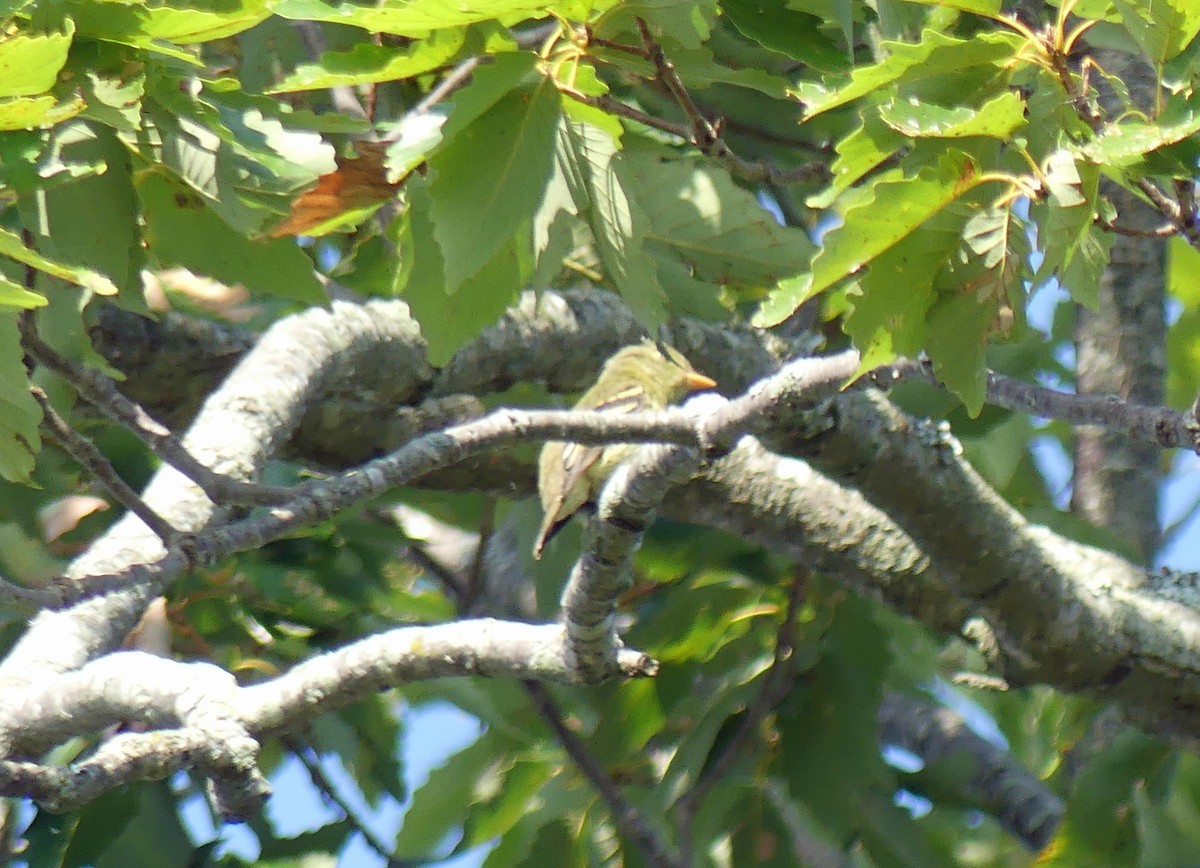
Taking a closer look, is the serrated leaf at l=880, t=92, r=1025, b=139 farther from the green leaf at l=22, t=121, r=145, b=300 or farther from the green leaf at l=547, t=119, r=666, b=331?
the green leaf at l=22, t=121, r=145, b=300

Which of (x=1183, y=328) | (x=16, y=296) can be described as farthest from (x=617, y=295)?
(x=1183, y=328)

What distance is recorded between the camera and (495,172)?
198 centimetres

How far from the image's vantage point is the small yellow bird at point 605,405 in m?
3.58

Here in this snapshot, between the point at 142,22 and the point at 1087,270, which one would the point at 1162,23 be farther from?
the point at 142,22

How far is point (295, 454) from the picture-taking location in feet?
10.4

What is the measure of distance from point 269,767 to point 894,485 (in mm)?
2390

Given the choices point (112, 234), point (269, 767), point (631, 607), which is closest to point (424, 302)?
point (112, 234)

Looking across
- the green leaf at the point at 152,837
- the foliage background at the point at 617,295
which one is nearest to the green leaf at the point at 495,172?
the foliage background at the point at 617,295

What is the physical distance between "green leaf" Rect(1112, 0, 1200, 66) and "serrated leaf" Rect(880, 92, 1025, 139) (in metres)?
0.15

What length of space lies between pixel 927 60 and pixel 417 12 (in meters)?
0.64

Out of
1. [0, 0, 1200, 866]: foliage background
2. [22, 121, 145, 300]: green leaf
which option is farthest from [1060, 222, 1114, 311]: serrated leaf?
[22, 121, 145, 300]: green leaf

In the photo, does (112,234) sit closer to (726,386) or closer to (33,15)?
(33,15)

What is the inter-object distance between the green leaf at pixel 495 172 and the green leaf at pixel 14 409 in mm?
564

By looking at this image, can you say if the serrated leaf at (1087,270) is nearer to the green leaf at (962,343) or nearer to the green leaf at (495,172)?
the green leaf at (962,343)
